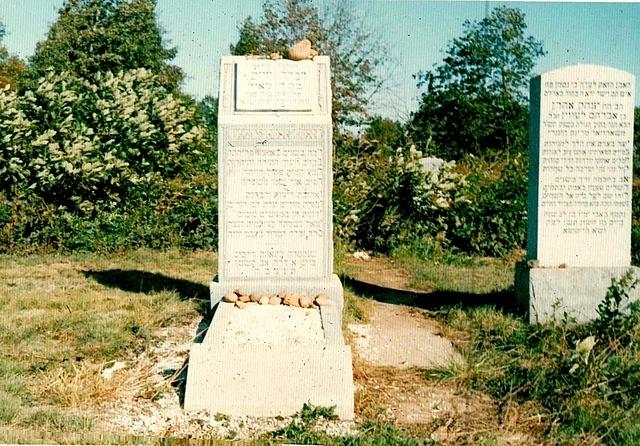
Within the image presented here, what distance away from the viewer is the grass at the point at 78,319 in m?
4.36

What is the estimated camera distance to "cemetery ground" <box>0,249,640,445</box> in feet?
13.1

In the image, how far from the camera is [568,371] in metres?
4.64

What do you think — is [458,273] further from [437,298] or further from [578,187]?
[578,187]

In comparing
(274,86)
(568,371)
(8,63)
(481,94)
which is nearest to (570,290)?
(568,371)

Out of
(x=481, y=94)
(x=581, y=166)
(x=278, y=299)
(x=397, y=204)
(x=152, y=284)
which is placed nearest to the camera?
(x=278, y=299)

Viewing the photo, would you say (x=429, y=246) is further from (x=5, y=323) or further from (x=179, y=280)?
(x=5, y=323)

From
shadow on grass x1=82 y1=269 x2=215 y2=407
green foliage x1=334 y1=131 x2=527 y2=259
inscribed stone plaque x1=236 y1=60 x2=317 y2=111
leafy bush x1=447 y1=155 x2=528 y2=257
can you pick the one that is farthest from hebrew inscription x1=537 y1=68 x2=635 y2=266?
leafy bush x1=447 y1=155 x2=528 y2=257

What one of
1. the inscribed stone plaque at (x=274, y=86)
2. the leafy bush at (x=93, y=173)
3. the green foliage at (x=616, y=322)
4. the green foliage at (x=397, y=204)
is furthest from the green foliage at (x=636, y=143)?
the inscribed stone plaque at (x=274, y=86)

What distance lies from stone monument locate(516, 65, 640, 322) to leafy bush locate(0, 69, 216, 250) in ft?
19.9

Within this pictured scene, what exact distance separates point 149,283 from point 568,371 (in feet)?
17.0

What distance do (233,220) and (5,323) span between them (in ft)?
7.16

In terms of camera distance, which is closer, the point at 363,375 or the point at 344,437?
the point at 344,437

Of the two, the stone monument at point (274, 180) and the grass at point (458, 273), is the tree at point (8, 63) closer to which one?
the grass at point (458, 273)

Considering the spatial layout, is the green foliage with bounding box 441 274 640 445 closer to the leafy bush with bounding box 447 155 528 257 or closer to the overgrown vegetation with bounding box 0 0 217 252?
the leafy bush with bounding box 447 155 528 257
